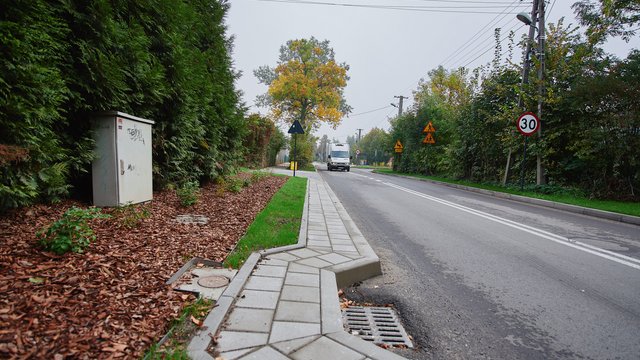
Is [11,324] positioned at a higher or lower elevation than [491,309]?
higher

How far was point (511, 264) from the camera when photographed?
4516 mm

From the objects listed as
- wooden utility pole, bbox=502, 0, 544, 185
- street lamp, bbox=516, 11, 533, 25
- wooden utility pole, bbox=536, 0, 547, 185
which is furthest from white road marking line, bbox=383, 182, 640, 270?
street lamp, bbox=516, 11, 533, 25

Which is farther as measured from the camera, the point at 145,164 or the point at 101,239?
the point at 145,164

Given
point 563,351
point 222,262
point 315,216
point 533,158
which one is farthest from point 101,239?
point 533,158

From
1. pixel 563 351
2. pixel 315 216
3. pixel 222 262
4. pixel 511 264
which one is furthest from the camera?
pixel 315 216

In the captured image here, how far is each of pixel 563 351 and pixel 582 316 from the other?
82 centimetres

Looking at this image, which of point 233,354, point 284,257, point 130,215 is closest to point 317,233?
point 284,257

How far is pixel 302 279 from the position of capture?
339 centimetres

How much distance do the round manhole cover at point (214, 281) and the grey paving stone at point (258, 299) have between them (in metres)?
0.28

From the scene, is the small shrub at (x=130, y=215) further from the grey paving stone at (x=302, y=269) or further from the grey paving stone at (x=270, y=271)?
the grey paving stone at (x=302, y=269)

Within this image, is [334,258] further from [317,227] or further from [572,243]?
[572,243]

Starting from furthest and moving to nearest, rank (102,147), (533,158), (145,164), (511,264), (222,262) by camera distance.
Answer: (533,158) → (145,164) → (102,147) → (511,264) → (222,262)

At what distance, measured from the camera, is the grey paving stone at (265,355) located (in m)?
2.06

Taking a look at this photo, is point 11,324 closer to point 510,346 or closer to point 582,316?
point 510,346
